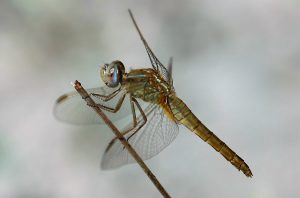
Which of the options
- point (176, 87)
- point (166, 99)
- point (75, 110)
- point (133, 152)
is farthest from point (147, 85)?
point (176, 87)

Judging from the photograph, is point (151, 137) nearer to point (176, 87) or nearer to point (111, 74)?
point (111, 74)

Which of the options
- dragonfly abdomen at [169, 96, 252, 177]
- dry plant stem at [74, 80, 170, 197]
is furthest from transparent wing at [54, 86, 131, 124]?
dry plant stem at [74, 80, 170, 197]

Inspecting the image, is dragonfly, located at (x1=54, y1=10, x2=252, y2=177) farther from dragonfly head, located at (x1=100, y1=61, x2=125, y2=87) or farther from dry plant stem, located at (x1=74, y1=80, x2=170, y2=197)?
dry plant stem, located at (x1=74, y1=80, x2=170, y2=197)

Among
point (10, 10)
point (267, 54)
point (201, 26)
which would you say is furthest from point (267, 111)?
point (10, 10)

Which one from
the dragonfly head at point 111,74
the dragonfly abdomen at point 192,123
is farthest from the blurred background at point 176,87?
the dragonfly head at point 111,74

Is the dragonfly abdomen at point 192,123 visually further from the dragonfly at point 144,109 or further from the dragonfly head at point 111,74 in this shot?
the dragonfly head at point 111,74

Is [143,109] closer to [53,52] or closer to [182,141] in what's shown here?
[182,141]
